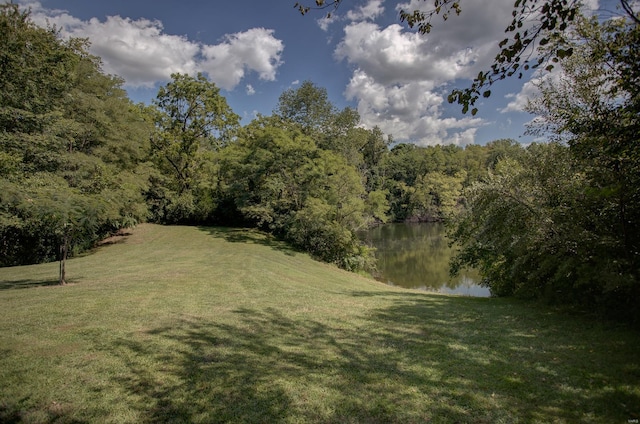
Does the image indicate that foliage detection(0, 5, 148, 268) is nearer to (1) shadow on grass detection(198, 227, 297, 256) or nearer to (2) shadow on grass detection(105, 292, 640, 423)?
(1) shadow on grass detection(198, 227, 297, 256)

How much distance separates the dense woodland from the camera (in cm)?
669

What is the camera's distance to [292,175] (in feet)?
85.9

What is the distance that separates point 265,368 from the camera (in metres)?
4.82

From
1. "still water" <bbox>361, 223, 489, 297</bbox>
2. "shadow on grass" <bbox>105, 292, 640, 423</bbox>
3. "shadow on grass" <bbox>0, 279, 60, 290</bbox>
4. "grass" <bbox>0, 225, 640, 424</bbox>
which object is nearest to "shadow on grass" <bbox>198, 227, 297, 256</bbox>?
"still water" <bbox>361, 223, 489, 297</bbox>

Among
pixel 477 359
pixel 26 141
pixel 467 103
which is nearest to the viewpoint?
pixel 467 103

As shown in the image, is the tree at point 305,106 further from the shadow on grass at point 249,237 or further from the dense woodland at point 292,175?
the shadow on grass at point 249,237

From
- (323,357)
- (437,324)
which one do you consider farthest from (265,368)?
(437,324)

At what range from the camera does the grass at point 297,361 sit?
12.3ft

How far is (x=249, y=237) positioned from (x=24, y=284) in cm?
1571

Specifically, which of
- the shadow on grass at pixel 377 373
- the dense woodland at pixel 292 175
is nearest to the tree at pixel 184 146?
the dense woodland at pixel 292 175

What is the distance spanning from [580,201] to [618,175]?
184 centimetres

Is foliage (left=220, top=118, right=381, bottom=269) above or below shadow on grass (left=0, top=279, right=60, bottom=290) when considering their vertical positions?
above

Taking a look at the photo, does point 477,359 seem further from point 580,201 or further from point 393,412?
point 580,201

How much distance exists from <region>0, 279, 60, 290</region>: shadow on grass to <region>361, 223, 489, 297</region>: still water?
18.4 m
